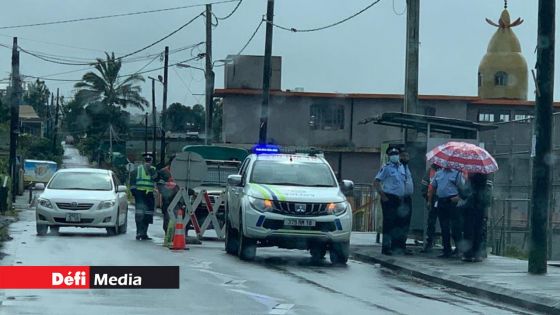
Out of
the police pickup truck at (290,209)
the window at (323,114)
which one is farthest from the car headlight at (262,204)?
the window at (323,114)

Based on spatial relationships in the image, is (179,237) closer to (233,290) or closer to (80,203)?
(80,203)

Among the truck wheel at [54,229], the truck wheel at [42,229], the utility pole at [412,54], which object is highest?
the utility pole at [412,54]

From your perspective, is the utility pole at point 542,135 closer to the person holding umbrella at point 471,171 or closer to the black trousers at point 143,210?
the person holding umbrella at point 471,171

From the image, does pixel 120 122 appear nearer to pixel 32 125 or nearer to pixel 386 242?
pixel 32 125

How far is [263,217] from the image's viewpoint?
18.4 meters

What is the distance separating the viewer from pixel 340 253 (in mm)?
19203

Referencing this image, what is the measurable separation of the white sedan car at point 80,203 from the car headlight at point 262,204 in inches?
277

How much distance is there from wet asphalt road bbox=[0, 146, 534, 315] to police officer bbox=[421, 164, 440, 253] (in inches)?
69.8

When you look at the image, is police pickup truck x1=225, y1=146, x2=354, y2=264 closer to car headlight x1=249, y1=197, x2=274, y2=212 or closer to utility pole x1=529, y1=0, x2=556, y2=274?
car headlight x1=249, y1=197, x2=274, y2=212

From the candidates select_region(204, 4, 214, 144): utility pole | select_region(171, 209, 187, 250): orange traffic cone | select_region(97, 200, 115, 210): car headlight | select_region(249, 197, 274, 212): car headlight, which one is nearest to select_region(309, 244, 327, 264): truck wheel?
select_region(249, 197, 274, 212): car headlight

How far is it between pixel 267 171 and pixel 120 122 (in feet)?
211

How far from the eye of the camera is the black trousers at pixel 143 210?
23.8m

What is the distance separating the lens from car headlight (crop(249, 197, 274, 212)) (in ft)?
60.7

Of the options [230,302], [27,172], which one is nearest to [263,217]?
[230,302]
